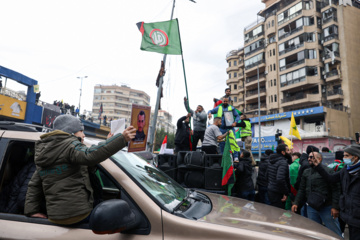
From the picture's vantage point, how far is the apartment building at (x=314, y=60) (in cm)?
3428

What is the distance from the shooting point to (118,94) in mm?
96188

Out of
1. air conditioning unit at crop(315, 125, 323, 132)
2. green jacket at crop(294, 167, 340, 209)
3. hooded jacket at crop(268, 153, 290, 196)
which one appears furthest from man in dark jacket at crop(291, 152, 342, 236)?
air conditioning unit at crop(315, 125, 323, 132)

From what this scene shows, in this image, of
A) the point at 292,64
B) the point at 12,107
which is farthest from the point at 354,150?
the point at 292,64

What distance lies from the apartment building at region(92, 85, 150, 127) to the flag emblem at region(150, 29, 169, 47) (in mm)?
87509

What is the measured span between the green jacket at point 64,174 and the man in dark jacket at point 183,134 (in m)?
4.31

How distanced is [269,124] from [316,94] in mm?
7805

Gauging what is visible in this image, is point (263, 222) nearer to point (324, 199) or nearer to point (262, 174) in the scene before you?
point (324, 199)

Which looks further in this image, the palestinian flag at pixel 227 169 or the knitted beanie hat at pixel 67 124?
the palestinian flag at pixel 227 169

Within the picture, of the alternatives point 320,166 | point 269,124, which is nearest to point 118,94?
point 269,124

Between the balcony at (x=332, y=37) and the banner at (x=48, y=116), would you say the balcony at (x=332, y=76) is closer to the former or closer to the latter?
the balcony at (x=332, y=37)

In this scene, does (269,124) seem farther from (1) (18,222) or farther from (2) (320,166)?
(1) (18,222)

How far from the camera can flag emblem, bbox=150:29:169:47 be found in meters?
7.19

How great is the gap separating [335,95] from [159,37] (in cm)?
3513

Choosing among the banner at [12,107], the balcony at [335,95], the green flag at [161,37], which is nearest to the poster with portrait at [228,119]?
the green flag at [161,37]
